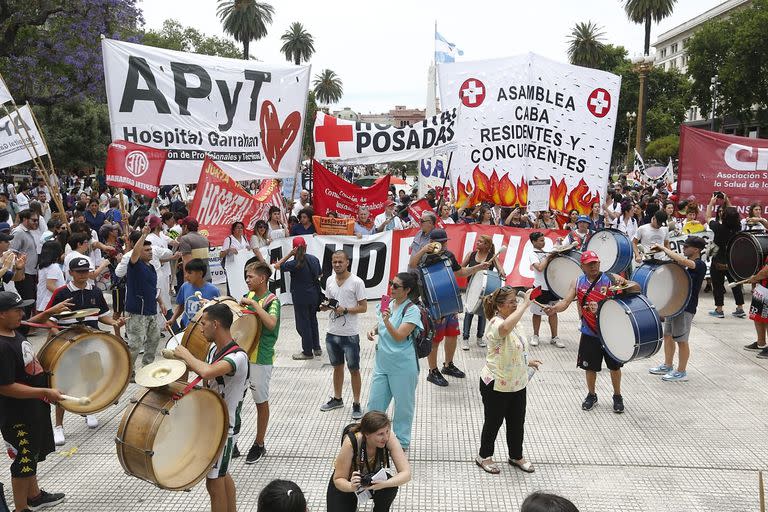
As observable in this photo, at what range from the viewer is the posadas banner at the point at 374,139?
11.9 metres

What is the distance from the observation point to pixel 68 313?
15.9 ft

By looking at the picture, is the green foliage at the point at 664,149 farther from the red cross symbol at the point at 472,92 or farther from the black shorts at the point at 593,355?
the black shorts at the point at 593,355

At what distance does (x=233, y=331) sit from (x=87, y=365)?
108cm

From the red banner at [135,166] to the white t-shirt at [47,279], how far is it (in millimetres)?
2017

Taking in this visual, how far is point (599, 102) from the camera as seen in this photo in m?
12.6

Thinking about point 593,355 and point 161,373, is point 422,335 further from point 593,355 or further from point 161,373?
point 161,373

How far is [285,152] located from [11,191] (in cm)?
1193

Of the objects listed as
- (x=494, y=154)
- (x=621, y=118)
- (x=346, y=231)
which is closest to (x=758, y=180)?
(x=494, y=154)

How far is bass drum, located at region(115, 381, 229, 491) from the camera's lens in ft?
12.1

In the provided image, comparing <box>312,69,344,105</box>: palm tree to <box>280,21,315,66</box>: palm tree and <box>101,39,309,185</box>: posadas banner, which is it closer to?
<box>280,21,315,66</box>: palm tree

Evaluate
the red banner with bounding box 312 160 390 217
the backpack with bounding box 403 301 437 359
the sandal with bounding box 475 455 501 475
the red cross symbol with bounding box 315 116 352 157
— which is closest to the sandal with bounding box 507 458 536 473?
the sandal with bounding box 475 455 501 475

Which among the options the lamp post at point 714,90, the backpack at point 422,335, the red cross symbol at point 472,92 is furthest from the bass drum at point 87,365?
the lamp post at point 714,90

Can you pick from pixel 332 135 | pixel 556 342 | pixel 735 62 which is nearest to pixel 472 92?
pixel 332 135

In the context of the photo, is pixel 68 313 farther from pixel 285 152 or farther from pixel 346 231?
pixel 285 152
